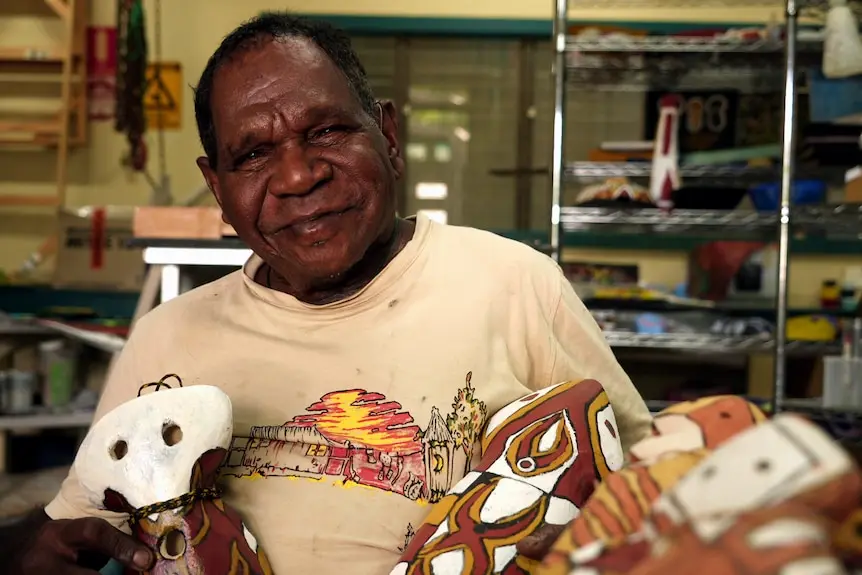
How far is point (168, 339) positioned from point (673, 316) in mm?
1969

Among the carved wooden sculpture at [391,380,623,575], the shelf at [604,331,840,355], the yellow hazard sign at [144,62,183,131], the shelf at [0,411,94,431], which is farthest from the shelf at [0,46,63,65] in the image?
the carved wooden sculpture at [391,380,623,575]

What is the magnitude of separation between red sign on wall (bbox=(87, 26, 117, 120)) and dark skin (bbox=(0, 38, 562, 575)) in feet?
10.6

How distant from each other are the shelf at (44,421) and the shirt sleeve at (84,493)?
1817 millimetres

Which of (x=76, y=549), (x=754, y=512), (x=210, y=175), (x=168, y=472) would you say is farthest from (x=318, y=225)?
(x=754, y=512)

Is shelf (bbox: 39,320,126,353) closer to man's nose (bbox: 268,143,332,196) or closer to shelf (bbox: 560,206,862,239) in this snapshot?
shelf (bbox: 560,206,862,239)

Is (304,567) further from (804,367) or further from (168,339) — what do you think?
(804,367)

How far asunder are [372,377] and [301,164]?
27cm

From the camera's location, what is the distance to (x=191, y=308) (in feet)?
3.87

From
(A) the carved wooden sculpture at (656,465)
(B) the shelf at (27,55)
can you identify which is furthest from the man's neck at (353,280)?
(B) the shelf at (27,55)

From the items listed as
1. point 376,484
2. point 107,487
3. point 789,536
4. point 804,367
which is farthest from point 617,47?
point 789,536

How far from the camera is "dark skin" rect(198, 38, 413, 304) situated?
→ 102cm

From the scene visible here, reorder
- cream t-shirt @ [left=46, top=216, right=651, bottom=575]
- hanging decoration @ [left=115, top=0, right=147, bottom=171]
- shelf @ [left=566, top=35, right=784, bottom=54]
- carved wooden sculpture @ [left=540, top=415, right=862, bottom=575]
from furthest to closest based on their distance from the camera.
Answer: hanging decoration @ [left=115, top=0, right=147, bottom=171], shelf @ [left=566, top=35, right=784, bottom=54], cream t-shirt @ [left=46, top=216, right=651, bottom=575], carved wooden sculpture @ [left=540, top=415, right=862, bottom=575]

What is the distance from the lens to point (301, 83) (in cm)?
102

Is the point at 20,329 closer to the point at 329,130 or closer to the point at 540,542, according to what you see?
the point at 329,130
